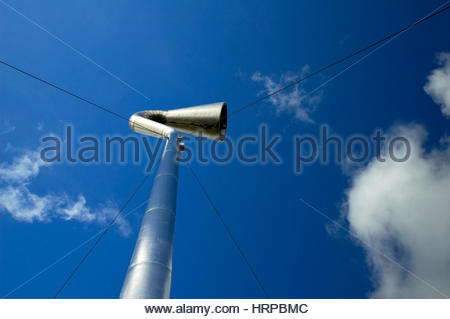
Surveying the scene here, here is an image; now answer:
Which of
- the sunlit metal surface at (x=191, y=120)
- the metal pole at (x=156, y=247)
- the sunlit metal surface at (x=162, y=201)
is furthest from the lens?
the sunlit metal surface at (x=191, y=120)

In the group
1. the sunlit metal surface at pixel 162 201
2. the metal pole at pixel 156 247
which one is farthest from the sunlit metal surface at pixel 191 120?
the metal pole at pixel 156 247

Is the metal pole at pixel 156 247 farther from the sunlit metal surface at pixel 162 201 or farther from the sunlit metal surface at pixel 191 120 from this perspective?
the sunlit metal surface at pixel 191 120

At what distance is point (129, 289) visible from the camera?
604cm

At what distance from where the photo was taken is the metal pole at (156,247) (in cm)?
611

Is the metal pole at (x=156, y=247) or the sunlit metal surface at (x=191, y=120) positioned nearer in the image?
the metal pole at (x=156, y=247)

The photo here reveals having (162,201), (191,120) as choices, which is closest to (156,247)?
(162,201)

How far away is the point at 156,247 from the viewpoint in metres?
6.95

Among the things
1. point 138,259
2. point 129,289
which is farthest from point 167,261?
point 129,289

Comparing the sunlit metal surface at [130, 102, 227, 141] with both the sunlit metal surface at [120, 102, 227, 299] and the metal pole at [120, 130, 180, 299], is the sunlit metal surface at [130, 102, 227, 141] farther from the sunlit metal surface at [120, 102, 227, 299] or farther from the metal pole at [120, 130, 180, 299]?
the metal pole at [120, 130, 180, 299]

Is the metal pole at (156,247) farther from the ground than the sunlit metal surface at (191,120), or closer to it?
closer to it

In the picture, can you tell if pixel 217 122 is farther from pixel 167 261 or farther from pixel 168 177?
pixel 167 261

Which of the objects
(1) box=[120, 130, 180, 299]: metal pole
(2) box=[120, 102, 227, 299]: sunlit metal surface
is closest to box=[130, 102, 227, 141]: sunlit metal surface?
(2) box=[120, 102, 227, 299]: sunlit metal surface
